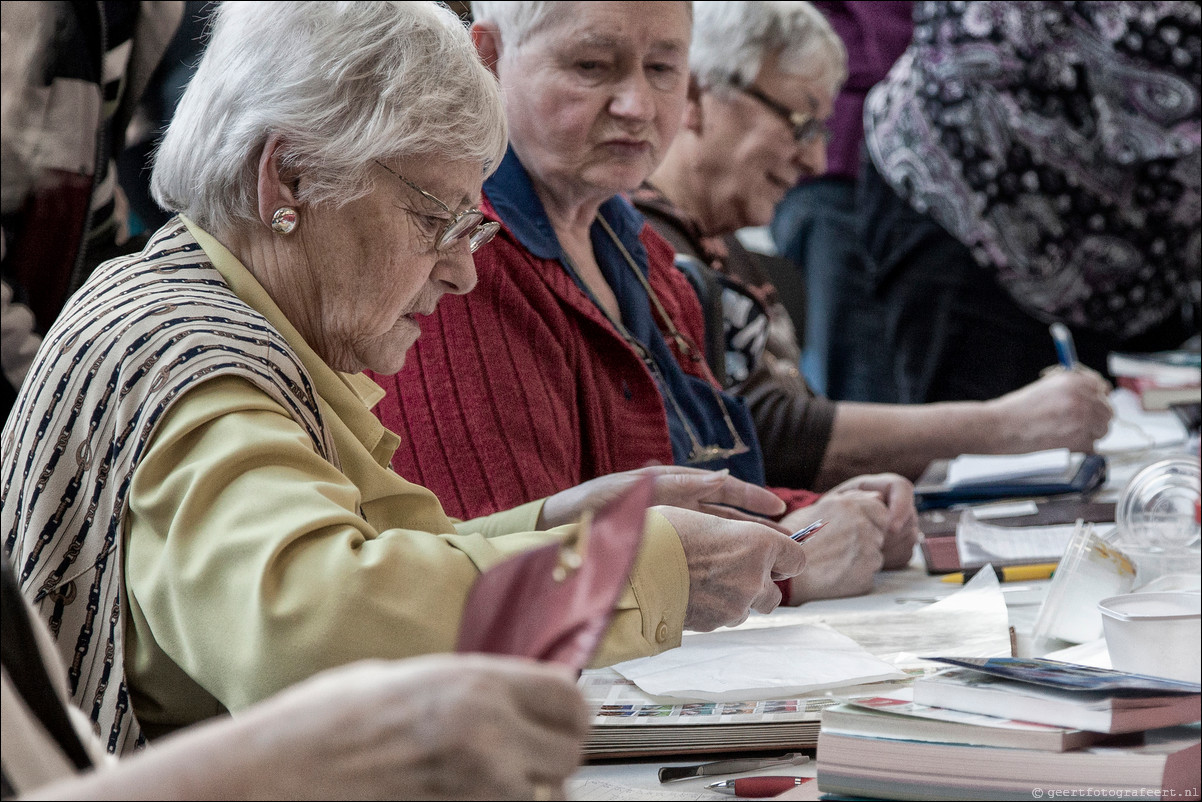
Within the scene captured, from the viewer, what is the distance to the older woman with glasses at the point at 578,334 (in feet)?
4.59

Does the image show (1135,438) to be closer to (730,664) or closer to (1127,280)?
(1127,280)

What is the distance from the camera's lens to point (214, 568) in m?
0.79

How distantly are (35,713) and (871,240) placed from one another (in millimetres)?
3151

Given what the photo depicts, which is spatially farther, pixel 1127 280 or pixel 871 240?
pixel 871 240

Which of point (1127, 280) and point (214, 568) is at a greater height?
point (214, 568)

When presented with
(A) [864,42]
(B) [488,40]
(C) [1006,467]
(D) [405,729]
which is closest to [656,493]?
(B) [488,40]

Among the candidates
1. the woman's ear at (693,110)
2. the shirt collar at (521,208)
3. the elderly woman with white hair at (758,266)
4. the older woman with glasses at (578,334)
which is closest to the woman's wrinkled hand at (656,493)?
the older woman with glasses at (578,334)

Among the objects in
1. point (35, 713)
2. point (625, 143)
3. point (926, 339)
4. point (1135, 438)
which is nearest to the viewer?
point (35, 713)

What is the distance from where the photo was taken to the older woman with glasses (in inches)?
55.1

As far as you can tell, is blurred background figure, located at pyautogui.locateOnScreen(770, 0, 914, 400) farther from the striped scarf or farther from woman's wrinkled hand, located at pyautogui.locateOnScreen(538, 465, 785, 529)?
the striped scarf

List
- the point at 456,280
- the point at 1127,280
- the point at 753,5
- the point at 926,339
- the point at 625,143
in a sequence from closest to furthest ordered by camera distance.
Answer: the point at 456,280
the point at 625,143
the point at 753,5
the point at 1127,280
the point at 926,339

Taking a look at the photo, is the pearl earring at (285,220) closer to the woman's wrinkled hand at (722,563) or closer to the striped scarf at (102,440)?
the striped scarf at (102,440)

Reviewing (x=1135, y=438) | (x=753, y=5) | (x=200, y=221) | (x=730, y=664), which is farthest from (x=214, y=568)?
(x=1135, y=438)

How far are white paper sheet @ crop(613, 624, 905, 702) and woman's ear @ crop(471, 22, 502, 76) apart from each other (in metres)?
0.82
